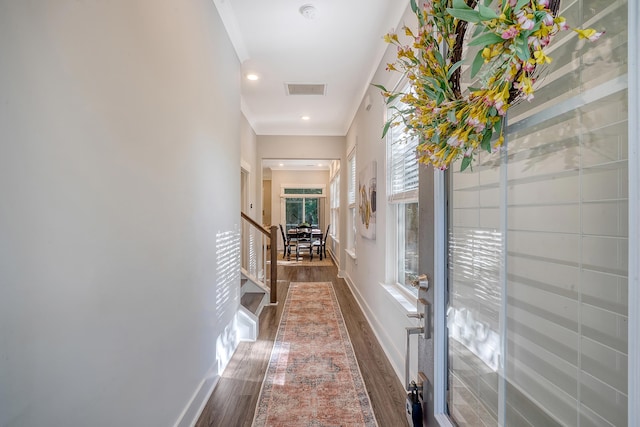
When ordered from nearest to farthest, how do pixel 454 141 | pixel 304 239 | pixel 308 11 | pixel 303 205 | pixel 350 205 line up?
pixel 454 141 → pixel 308 11 → pixel 350 205 → pixel 304 239 → pixel 303 205

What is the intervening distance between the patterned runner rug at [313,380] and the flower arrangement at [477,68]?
5.68 ft

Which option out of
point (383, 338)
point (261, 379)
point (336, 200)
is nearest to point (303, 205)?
point (336, 200)

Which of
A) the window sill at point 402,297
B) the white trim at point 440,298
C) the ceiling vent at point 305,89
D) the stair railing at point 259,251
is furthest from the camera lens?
the stair railing at point 259,251

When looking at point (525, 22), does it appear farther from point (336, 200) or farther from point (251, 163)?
point (336, 200)

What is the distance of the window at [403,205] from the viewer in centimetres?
232

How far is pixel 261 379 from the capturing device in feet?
7.64

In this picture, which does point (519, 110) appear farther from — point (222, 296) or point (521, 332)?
point (222, 296)

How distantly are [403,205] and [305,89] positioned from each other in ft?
7.18

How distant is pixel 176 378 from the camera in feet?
5.32

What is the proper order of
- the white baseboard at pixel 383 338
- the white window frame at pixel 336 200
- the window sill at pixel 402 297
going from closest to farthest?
1. the window sill at pixel 402 297
2. the white baseboard at pixel 383 338
3. the white window frame at pixel 336 200

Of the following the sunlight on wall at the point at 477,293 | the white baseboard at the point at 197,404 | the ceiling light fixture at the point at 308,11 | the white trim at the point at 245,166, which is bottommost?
the white baseboard at the point at 197,404

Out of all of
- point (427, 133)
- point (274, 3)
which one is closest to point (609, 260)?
point (427, 133)

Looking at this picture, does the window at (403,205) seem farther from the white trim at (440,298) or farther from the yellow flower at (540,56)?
the yellow flower at (540,56)

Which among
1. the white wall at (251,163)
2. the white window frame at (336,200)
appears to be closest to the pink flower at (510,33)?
the white wall at (251,163)
